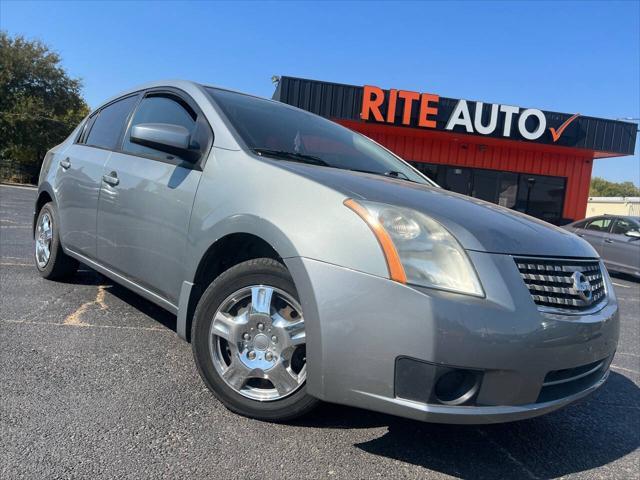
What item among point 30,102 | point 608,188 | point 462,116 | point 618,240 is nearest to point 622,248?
point 618,240

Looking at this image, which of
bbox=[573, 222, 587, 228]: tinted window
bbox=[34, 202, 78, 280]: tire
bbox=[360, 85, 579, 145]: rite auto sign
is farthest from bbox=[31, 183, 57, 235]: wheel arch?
bbox=[360, 85, 579, 145]: rite auto sign

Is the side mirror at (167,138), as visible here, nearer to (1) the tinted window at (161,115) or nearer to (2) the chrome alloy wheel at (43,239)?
(1) the tinted window at (161,115)

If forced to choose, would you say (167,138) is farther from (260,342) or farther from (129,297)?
(129,297)

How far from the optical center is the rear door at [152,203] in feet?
9.15

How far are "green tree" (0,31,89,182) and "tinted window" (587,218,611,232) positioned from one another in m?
29.5

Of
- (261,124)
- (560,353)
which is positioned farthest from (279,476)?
(261,124)

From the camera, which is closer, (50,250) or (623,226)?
(50,250)

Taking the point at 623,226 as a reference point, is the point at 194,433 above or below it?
below

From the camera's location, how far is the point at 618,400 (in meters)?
3.22

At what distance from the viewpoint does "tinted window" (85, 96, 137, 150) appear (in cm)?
→ 374

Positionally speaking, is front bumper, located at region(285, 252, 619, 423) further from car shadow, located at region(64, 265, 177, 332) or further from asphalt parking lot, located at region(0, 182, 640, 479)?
car shadow, located at region(64, 265, 177, 332)

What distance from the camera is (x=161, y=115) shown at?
11.0 ft

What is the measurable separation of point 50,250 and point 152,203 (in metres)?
2.05

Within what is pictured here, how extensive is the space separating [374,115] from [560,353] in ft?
44.5
